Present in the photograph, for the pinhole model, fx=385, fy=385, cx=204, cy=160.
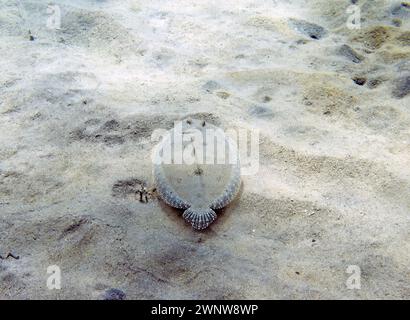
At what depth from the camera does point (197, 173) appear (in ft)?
11.8

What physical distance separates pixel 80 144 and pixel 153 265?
184 centimetres

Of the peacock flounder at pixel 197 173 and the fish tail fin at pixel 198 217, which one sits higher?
the peacock flounder at pixel 197 173

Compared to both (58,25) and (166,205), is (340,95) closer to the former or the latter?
(166,205)

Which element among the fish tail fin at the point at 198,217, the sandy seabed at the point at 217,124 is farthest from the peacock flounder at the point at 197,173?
the sandy seabed at the point at 217,124

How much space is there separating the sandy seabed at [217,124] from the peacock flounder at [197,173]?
0.57 feet

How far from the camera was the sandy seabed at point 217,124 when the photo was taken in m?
3.27

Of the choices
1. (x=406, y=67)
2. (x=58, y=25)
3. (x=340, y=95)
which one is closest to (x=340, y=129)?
(x=340, y=95)

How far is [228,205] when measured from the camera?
382cm

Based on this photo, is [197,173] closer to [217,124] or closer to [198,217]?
[198,217]

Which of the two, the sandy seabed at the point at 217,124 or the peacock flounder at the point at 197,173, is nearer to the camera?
the sandy seabed at the point at 217,124

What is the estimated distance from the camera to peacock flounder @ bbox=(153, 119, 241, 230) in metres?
3.56

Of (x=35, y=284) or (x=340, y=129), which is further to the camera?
(x=340, y=129)

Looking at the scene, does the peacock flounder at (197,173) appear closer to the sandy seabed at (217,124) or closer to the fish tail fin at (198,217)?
the fish tail fin at (198,217)

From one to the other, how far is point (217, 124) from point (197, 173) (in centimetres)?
120
